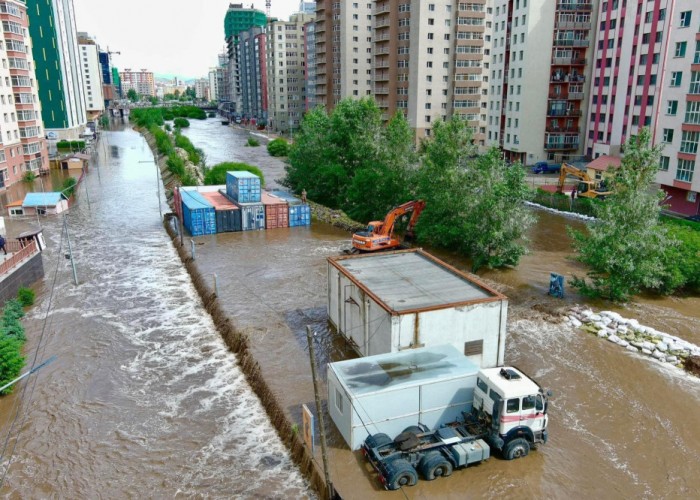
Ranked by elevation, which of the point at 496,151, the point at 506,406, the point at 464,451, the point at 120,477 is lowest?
the point at 120,477

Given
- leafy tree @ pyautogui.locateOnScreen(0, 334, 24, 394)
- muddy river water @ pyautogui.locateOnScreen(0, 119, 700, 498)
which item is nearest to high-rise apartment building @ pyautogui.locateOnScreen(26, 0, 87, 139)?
muddy river water @ pyautogui.locateOnScreen(0, 119, 700, 498)

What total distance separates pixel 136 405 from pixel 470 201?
74.0 ft

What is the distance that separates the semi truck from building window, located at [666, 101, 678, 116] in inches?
1592

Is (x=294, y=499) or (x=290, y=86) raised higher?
(x=290, y=86)

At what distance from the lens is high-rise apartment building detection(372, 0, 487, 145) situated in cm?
7762

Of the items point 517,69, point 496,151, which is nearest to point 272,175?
point 517,69

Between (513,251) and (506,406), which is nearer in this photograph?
(506,406)

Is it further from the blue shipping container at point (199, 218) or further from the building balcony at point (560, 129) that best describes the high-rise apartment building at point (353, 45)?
the blue shipping container at point (199, 218)

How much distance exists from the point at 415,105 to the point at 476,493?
2835 inches

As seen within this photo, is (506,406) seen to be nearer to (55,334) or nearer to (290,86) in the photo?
(55,334)

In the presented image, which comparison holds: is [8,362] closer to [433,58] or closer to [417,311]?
[417,311]

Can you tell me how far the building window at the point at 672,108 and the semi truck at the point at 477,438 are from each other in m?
40.4

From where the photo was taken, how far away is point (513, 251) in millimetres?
32594

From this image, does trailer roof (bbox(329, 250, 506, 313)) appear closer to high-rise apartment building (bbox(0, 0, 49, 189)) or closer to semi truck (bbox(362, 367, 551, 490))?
semi truck (bbox(362, 367, 551, 490))
